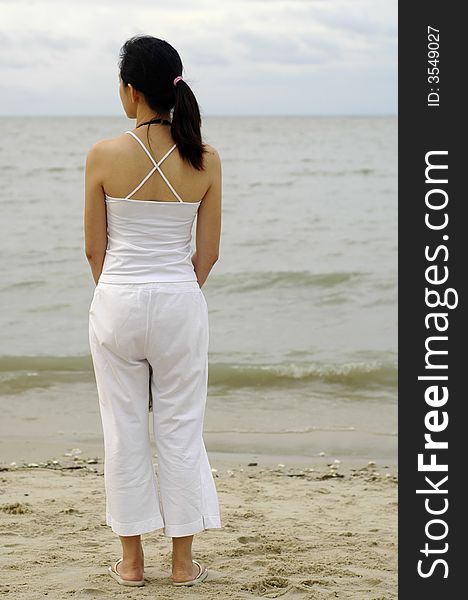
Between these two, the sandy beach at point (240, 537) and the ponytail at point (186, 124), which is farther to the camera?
the sandy beach at point (240, 537)

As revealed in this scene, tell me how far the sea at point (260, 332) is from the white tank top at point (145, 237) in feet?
1.12

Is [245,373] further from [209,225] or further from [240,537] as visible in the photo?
[209,225]

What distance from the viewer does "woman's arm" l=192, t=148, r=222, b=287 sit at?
333 cm

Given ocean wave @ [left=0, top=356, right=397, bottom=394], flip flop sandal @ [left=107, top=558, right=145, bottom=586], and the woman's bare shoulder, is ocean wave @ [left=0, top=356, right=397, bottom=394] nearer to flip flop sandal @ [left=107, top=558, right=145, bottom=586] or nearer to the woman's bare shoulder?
flip flop sandal @ [left=107, top=558, right=145, bottom=586]

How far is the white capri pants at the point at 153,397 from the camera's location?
3238 mm

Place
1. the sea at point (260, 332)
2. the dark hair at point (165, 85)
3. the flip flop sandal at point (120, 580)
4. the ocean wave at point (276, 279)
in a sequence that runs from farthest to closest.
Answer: the ocean wave at point (276, 279) < the sea at point (260, 332) < the flip flop sandal at point (120, 580) < the dark hair at point (165, 85)

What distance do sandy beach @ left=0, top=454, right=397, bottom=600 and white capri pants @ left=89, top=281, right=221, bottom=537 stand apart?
0.33 meters

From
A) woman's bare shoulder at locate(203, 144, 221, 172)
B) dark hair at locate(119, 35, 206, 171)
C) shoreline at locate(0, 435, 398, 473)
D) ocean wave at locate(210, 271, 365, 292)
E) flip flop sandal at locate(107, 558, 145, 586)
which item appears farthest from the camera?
ocean wave at locate(210, 271, 365, 292)

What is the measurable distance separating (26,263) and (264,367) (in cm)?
603

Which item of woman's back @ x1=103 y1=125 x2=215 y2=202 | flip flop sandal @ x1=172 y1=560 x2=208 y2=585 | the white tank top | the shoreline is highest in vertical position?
woman's back @ x1=103 y1=125 x2=215 y2=202

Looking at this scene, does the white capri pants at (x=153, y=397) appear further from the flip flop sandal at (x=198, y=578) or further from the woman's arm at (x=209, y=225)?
the flip flop sandal at (x=198, y=578)

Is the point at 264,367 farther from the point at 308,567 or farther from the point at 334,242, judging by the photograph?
the point at 334,242

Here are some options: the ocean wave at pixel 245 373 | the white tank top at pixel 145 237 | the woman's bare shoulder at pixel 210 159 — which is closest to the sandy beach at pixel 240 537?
the white tank top at pixel 145 237

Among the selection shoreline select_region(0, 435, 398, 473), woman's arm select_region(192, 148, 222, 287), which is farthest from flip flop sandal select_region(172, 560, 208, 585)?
shoreline select_region(0, 435, 398, 473)
